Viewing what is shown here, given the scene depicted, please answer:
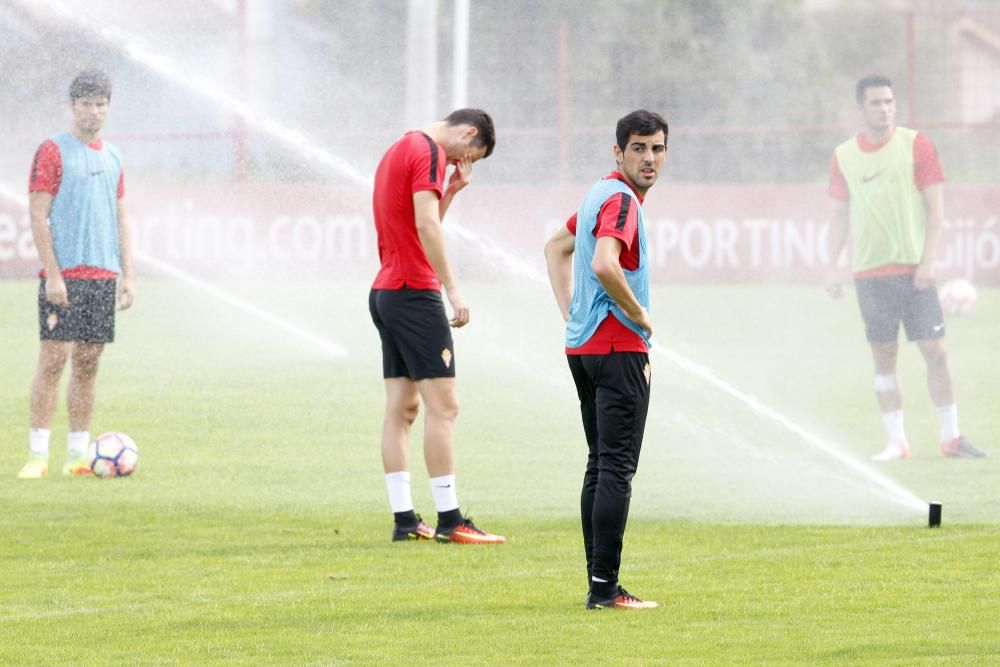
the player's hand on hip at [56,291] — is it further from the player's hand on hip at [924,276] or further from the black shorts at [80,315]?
the player's hand on hip at [924,276]

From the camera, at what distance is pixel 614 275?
20.8 feet

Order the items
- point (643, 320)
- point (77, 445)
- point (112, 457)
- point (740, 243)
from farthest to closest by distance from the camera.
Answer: point (740, 243)
point (77, 445)
point (112, 457)
point (643, 320)

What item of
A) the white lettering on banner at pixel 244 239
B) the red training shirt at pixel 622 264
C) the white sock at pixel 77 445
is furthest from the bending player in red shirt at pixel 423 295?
the white lettering on banner at pixel 244 239

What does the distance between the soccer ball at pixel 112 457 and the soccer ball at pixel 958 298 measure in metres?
14.1

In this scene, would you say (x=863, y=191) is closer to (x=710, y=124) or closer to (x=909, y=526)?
(x=909, y=526)

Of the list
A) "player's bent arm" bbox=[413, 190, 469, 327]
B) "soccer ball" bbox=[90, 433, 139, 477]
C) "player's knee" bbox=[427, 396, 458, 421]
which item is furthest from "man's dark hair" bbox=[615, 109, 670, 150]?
"soccer ball" bbox=[90, 433, 139, 477]

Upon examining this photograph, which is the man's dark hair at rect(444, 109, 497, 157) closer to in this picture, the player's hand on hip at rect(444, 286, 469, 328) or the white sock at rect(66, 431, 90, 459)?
the player's hand on hip at rect(444, 286, 469, 328)

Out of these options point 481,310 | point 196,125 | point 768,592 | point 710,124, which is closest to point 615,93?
point 710,124

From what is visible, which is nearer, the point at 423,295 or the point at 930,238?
the point at 423,295

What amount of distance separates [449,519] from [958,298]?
1563cm

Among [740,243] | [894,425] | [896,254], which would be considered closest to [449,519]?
[894,425]

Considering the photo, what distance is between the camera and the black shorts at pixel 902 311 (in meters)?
11.7

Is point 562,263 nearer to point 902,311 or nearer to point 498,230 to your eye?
point 902,311

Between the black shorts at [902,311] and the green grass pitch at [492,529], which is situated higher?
the black shorts at [902,311]
